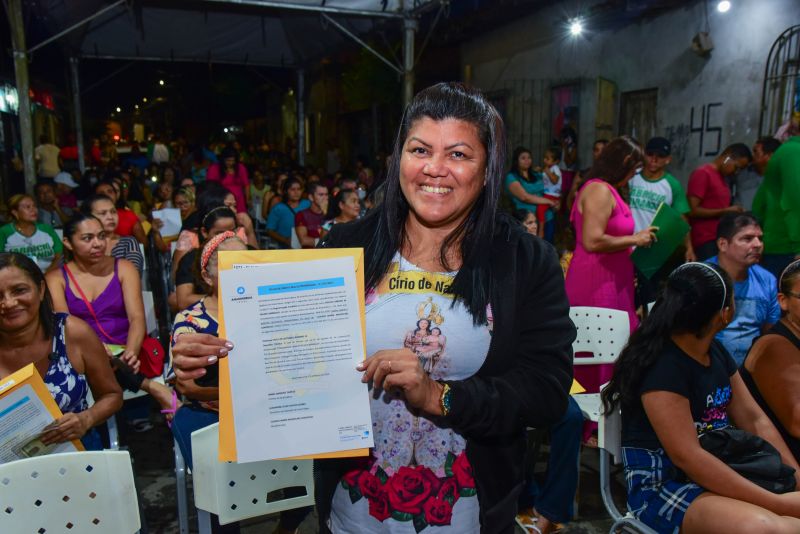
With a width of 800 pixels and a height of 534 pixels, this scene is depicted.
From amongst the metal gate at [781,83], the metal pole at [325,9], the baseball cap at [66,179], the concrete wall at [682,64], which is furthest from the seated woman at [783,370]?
the baseball cap at [66,179]

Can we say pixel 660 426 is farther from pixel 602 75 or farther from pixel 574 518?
pixel 602 75

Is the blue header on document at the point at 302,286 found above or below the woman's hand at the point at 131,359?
above

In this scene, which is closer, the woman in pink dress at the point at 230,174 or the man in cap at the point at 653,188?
the man in cap at the point at 653,188

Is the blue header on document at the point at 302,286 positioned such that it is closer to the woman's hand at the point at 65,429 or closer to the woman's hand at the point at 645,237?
the woman's hand at the point at 65,429

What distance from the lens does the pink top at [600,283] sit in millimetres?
3840

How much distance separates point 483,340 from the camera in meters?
1.38

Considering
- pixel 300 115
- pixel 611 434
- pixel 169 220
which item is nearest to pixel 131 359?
pixel 611 434

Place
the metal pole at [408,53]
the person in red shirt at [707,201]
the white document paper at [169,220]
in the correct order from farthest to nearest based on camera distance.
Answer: the metal pole at [408,53]
the white document paper at [169,220]
the person in red shirt at [707,201]

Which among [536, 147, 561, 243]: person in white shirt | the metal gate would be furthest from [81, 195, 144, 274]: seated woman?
the metal gate

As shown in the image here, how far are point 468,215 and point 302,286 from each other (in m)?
0.49

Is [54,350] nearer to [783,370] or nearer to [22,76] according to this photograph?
[783,370]

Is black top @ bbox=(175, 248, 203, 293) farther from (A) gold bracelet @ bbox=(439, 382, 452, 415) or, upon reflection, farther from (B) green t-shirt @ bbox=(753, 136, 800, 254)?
(B) green t-shirt @ bbox=(753, 136, 800, 254)

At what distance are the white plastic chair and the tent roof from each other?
6.96m

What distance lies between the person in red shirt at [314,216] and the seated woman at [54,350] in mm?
4029
